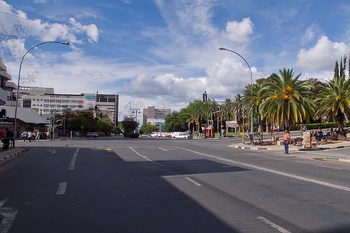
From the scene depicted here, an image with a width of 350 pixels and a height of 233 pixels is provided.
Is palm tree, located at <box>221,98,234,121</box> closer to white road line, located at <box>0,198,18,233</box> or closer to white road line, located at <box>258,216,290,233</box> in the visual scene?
white road line, located at <box>0,198,18,233</box>

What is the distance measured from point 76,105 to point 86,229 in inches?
7416

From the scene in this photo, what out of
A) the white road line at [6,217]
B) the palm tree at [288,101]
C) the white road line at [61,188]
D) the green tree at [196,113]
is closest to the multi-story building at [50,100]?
the green tree at [196,113]

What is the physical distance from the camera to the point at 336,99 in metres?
44.0

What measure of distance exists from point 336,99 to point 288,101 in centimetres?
535

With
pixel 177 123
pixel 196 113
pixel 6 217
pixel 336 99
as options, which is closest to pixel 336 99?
pixel 336 99

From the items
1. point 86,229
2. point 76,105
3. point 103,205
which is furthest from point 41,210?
point 76,105

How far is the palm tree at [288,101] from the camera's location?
43.2 metres

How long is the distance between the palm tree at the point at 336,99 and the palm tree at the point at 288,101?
1.76 metres

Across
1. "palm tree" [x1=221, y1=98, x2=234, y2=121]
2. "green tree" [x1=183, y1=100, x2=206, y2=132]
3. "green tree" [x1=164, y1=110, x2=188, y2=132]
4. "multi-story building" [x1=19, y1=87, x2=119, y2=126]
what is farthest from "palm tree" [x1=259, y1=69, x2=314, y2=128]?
"multi-story building" [x1=19, y1=87, x2=119, y2=126]

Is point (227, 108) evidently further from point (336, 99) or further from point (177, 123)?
point (336, 99)

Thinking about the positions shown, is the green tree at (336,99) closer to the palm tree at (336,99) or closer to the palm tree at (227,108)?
the palm tree at (336,99)

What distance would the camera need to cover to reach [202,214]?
8141mm

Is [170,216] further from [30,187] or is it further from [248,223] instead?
[30,187]

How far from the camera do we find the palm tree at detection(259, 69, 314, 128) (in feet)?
142
